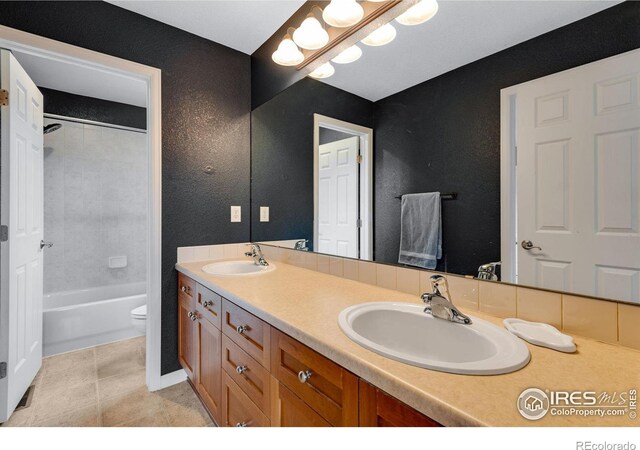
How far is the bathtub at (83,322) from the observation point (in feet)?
7.16

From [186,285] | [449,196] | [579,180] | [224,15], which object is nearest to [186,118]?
[224,15]

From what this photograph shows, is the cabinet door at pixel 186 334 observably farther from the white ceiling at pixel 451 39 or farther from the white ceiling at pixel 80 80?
the white ceiling at pixel 80 80

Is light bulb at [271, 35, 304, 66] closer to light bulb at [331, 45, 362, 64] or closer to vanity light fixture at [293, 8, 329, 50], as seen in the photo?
vanity light fixture at [293, 8, 329, 50]

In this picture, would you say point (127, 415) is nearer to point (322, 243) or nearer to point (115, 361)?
point (115, 361)

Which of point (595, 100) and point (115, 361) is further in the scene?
point (115, 361)

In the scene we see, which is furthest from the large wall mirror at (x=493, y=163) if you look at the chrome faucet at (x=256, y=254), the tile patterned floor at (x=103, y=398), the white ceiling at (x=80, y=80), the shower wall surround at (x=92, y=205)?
the shower wall surround at (x=92, y=205)

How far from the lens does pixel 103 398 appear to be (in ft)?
5.49

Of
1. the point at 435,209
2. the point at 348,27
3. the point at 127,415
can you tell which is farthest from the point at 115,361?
the point at 348,27

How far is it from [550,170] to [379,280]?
0.73m

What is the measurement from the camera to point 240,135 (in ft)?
6.89

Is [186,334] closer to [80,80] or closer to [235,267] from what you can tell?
[235,267]

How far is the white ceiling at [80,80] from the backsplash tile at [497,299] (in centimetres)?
261

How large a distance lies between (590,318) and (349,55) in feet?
4.57

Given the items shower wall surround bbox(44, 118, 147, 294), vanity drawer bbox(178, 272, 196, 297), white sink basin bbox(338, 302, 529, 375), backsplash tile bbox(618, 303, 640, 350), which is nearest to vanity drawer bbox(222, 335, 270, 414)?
white sink basin bbox(338, 302, 529, 375)
